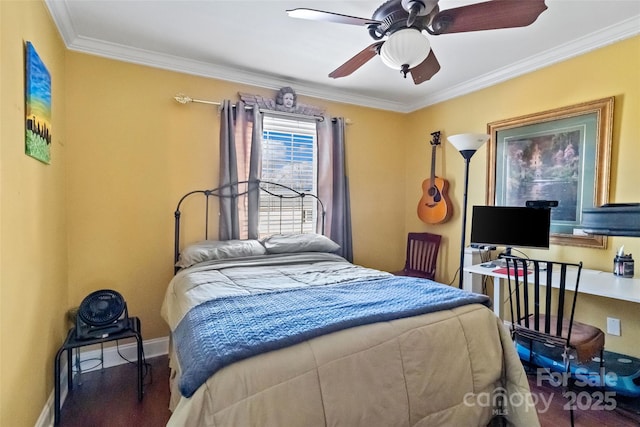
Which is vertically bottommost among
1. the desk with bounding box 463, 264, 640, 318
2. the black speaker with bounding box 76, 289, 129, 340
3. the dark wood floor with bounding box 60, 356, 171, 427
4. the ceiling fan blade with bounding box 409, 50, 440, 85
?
the dark wood floor with bounding box 60, 356, 171, 427

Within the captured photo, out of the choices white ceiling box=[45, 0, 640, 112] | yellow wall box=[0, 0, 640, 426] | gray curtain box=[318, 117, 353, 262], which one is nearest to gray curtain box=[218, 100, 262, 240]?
yellow wall box=[0, 0, 640, 426]

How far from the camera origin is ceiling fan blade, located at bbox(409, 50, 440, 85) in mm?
2002

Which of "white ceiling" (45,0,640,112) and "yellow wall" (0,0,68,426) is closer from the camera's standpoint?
"yellow wall" (0,0,68,426)

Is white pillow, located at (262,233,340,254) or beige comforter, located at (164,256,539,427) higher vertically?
white pillow, located at (262,233,340,254)

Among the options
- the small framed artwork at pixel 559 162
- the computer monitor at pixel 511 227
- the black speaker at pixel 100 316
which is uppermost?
the small framed artwork at pixel 559 162

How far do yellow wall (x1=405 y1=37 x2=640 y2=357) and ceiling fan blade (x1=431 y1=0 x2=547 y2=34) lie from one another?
55.5 inches

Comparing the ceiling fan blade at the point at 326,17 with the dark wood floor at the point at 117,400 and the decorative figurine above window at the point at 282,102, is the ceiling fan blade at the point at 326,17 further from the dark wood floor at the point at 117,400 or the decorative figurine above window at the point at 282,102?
the dark wood floor at the point at 117,400

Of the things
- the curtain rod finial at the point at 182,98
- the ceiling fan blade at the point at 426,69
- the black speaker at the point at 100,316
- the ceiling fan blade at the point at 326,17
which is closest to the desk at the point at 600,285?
the ceiling fan blade at the point at 426,69

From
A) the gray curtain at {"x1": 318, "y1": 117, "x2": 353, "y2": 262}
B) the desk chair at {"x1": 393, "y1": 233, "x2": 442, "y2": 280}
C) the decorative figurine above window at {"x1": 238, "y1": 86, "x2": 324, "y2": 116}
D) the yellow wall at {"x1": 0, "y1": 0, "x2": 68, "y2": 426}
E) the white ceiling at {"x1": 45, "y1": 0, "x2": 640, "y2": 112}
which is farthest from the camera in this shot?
the desk chair at {"x1": 393, "y1": 233, "x2": 442, "y2": 280}

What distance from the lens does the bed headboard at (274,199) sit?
298cm

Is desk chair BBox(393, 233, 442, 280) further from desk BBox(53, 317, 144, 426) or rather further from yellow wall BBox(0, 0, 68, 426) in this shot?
yellow wall BBox(0, 0, 68, 426)

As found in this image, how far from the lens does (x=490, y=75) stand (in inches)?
125

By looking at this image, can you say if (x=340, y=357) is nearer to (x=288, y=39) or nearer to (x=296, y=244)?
(x=296, y=244)

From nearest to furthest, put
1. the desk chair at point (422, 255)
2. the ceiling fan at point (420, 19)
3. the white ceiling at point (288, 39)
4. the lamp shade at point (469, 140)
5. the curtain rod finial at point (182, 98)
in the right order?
1. the ceiling fan at point (420, 19)
2. the white ceiling at point (288, 39)
3. the lamp shade at point (469, 140)
4. the curtain rod finial at point (182, 98)
5. the desk chair at point (422, 255)
